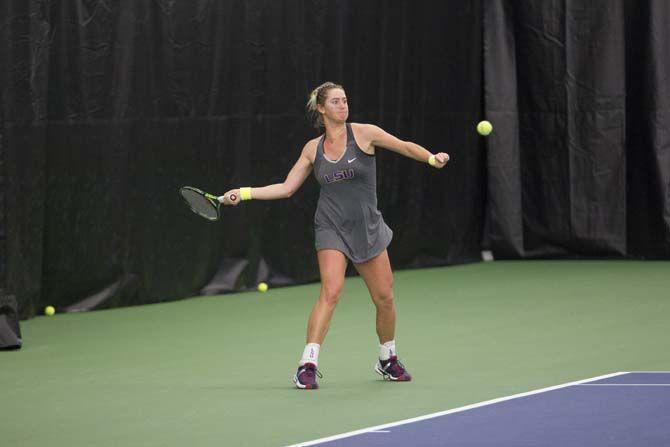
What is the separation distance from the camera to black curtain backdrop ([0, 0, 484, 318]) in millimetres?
9406

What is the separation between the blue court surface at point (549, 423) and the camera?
5391 mm

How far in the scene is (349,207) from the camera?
680cm

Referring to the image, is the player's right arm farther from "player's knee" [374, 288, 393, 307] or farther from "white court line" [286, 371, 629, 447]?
"white court line" [286, 371, 629, 447]

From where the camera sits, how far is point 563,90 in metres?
12.6

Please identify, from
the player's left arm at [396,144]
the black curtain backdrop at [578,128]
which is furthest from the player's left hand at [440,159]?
the black curtain backdrop at [578,128]

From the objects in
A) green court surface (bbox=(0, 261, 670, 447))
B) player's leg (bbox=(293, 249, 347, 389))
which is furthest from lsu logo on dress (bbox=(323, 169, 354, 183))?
green court surface (bbox=(0, 261, 670, 447))

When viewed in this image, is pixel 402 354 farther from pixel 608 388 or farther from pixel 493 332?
pixel 608 388

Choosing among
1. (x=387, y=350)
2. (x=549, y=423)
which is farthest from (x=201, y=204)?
(x=549, y=423)

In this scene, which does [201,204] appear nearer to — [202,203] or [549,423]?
[202,203]

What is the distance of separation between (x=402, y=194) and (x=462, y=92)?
1.15 meters

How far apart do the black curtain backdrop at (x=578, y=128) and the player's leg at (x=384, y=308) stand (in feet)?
19.8

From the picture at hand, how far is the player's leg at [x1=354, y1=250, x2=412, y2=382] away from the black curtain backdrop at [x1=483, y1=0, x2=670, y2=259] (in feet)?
19.8

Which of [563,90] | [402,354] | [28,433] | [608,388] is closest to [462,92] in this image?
[563,90]

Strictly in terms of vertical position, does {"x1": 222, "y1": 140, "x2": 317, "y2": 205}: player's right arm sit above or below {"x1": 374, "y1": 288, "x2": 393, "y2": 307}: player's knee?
above
